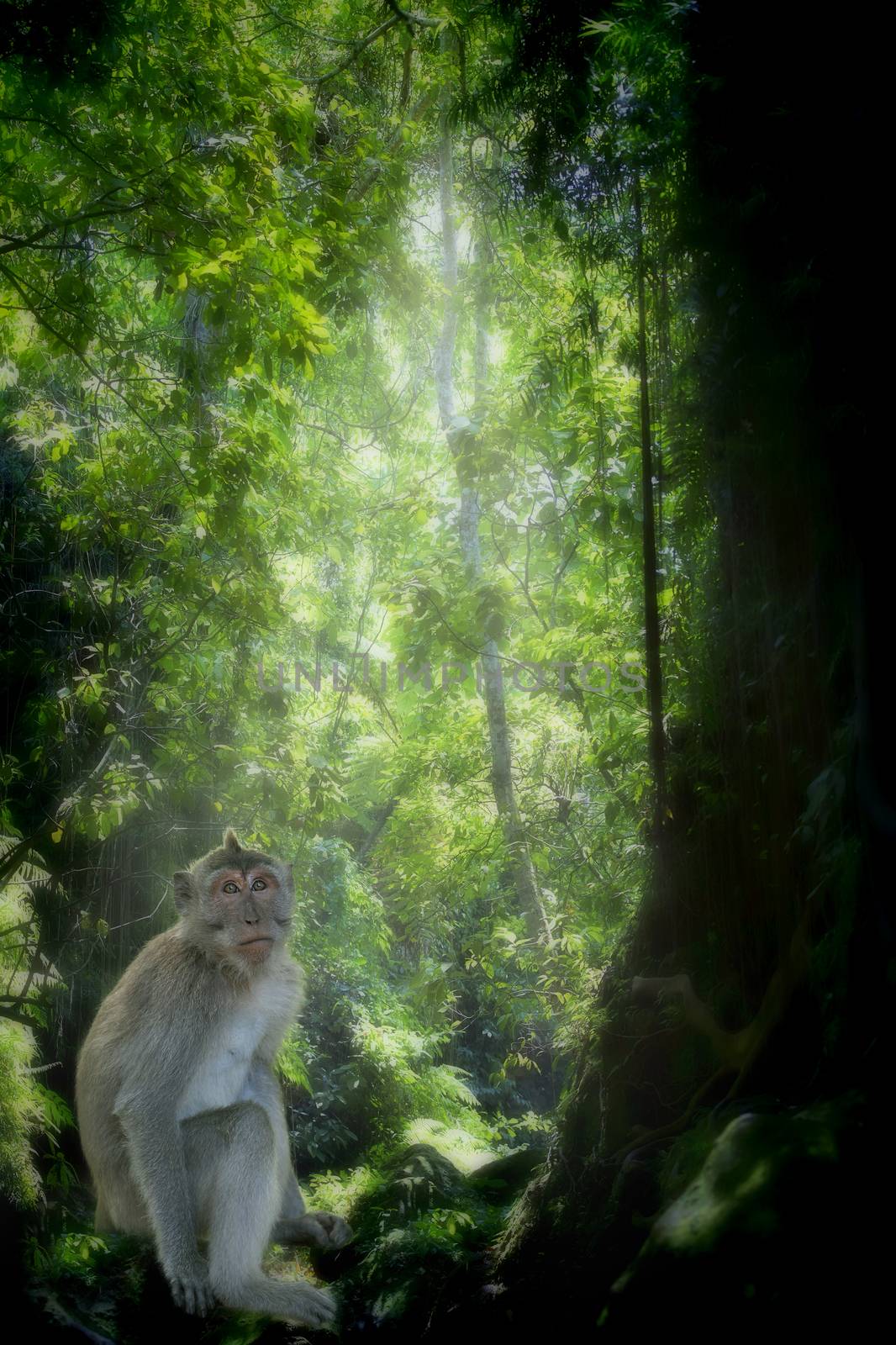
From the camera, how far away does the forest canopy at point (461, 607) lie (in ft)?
6.65

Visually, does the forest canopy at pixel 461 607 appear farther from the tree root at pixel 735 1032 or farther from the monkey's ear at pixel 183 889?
the monkey's ear at pixel 183 889

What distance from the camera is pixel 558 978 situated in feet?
15.8

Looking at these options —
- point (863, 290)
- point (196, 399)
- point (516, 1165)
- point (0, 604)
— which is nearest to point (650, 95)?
point (863, 290)

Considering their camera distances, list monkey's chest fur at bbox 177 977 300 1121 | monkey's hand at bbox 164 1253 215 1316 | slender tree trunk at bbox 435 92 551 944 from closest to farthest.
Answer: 1. monkey's hand at bbox 164 1253 215 1316
2. monkey's chest fur at bbox 177 977 300 1121
3. slender tree trunk at bbox 435 92 551 944

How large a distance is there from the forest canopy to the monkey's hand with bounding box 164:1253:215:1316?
0.20ft

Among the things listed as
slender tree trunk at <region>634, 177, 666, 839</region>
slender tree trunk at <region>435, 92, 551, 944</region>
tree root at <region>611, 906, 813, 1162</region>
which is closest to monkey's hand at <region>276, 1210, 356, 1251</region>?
tree root at <region>611, 906, 813, 1162</region>

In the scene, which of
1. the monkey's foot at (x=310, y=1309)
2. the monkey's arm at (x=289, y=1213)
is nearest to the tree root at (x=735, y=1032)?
the monkey's foot at (x=310, y=1309)

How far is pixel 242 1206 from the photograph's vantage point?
2.50 m

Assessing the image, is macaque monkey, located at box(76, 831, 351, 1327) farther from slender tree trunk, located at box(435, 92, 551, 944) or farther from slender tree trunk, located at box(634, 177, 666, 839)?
slender tree trunk, located at box(435, 92, 551, 944)

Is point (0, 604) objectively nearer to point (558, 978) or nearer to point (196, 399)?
point (196, 399)

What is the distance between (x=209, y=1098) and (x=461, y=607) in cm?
314

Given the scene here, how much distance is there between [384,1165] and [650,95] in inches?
165

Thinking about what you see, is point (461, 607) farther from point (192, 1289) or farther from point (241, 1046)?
point (192, 1289)

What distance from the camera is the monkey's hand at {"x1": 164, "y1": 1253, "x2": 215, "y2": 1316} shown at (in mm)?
2387
